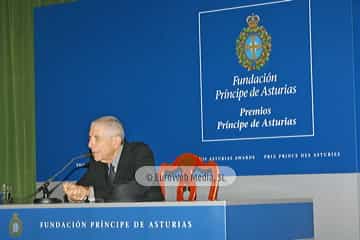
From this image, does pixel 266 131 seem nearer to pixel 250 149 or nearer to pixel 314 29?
pixel 250 149

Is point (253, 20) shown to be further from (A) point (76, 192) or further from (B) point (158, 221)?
(B) point (158, 221)

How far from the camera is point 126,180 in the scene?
4.62m

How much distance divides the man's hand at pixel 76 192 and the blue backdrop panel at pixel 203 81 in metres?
1.71

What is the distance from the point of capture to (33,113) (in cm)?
732

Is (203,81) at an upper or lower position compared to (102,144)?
upper

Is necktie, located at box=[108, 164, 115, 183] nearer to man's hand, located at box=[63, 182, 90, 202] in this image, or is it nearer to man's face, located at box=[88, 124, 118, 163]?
man's face, located at box=[88, 124, 118, 163]

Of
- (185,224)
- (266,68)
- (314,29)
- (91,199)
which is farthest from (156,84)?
(185,224)

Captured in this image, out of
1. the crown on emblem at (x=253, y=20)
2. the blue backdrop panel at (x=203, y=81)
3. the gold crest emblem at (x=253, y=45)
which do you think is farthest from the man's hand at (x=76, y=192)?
the crown on emblem at (x=253, y=20)

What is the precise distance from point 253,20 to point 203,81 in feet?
1.93

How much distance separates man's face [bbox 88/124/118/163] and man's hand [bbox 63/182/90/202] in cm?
25

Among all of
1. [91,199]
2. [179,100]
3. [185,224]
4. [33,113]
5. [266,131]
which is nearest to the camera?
[185,224]

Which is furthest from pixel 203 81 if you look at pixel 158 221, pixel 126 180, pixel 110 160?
pixel 158 221

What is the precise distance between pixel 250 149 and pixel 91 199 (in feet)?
5.73

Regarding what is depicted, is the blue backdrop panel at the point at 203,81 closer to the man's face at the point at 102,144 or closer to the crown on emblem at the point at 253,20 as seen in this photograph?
the crown on emblem at the point at 253,20
